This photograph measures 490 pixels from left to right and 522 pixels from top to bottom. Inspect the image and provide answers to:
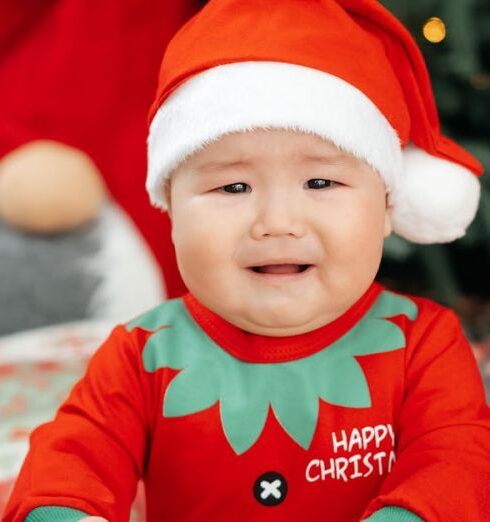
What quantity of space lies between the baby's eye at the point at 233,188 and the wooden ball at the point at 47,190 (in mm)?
837

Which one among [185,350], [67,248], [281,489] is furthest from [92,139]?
[281,489]

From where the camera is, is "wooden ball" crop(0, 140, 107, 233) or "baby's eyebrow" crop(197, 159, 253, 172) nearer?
"baby's eyebrow" crop(197, 159, 253, 172)

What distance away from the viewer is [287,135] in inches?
27.4

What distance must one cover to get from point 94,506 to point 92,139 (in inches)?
43.5

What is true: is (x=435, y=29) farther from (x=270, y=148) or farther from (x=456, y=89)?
(x=270, y=148)

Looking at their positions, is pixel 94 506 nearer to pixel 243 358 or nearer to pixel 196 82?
pixel 243 358

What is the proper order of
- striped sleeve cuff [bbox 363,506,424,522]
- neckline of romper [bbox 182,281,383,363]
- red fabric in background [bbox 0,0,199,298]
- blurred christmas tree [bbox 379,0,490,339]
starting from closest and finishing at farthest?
striped sleeve cuff [bbox 363,506,424,522] → neckline of romper [bbox 182,281,383,363] → blurred christmas tree [bbox 379,0,490,339] → red fabric in background [bbox 0,0,199,298]

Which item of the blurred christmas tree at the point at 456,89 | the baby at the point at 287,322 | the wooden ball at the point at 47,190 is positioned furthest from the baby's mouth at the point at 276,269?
the wooden ball at the point at 47,190

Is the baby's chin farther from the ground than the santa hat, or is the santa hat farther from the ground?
the santa hat

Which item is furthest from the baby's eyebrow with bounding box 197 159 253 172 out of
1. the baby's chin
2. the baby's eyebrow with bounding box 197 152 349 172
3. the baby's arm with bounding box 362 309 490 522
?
the baby's arm with bounding box 362 309 490 522

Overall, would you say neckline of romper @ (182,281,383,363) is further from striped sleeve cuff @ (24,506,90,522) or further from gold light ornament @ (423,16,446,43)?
gold light ornament @ (423,16,446,43)

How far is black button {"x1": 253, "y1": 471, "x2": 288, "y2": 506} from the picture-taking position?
0.76 metres

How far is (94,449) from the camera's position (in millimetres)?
745

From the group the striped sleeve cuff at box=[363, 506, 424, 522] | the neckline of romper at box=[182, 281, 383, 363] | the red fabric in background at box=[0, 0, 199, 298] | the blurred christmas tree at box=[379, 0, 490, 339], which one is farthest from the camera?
the red fabric in background at box=[0, 0, 199, 298]
